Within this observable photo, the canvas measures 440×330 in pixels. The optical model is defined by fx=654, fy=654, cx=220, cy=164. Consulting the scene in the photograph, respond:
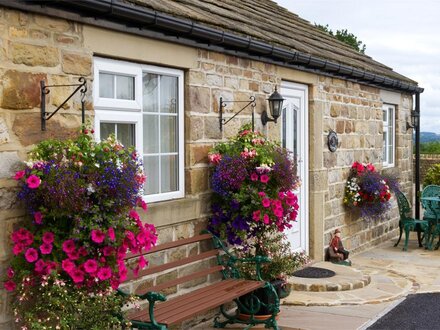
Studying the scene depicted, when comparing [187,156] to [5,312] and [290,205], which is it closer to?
[290,205]

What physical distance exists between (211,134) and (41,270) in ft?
9.47

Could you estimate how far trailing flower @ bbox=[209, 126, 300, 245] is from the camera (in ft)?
21.4

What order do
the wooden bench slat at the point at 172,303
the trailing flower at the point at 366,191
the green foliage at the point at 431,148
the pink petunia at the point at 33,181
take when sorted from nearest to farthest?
the pink petunia at the point at 33,181
the wooden bench slat at the point at 172,303
the trailing flower at the point at 366,191
the green foliage at the point at 431,148

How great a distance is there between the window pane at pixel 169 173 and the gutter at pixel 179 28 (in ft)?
3.78

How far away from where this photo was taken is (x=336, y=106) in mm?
10203

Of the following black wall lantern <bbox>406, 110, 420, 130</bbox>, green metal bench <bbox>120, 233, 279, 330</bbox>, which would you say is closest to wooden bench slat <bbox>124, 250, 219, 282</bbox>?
green metal bench <bbox>120, 233, 279, 330</bbox>

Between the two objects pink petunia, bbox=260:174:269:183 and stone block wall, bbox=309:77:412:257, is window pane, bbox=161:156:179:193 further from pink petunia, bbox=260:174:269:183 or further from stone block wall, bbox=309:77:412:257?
stone block wall, bbox=309:77:412:257

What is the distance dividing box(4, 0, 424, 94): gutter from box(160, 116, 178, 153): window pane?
0.77 meters

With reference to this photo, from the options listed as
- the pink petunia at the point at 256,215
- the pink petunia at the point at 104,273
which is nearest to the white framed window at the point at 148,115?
the pink petunia at the point at 256,215

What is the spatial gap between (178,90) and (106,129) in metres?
1.13

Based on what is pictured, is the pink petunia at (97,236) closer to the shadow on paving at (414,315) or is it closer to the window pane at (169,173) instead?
the window pane at (169,173)

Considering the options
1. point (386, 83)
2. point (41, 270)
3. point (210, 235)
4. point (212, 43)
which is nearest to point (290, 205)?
point (210, 235)

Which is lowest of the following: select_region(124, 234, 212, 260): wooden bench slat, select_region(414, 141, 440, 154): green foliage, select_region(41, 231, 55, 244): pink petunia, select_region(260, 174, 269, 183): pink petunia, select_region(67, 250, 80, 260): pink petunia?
select_region(124, 234, 212, 260): wooden bench slat

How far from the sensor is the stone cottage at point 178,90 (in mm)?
4613
